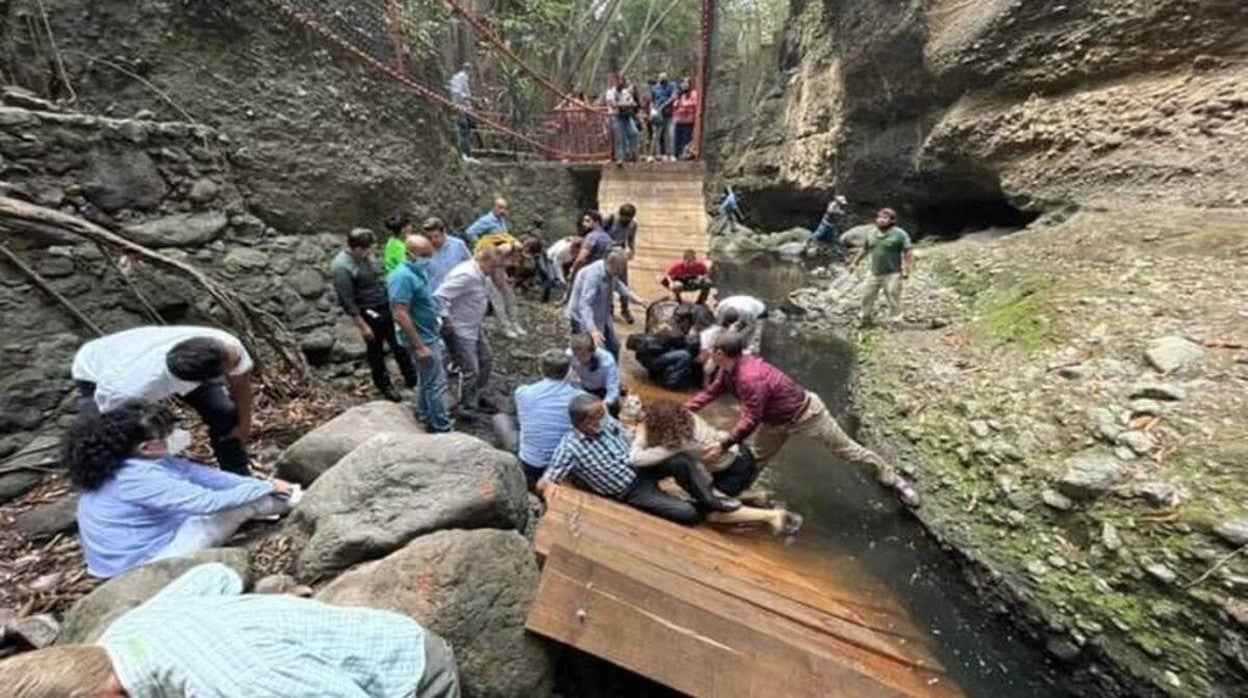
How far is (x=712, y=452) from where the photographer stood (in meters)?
4.15

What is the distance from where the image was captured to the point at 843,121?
15.5m

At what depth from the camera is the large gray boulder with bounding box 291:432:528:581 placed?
105 inches

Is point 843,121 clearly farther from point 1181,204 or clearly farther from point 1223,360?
point 1223,360

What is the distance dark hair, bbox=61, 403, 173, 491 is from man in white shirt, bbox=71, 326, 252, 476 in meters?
0.23

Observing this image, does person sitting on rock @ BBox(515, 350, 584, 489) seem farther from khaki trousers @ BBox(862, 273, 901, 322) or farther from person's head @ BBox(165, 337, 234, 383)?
khaki trousers @ BBox(862, 273, 901, 322)

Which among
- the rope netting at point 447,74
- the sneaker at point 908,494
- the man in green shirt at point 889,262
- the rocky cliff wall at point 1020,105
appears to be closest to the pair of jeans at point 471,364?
the sneaker at point 908,494

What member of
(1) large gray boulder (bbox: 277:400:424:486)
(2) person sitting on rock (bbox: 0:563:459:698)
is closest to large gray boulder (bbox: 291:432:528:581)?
(1) large gray boulder (bbox: 277:400:424:486)

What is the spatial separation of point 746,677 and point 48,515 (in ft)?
11.9

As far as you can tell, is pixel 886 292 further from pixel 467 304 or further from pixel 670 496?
pixel 467 304

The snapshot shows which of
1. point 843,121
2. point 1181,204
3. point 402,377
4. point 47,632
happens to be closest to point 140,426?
point 47,632

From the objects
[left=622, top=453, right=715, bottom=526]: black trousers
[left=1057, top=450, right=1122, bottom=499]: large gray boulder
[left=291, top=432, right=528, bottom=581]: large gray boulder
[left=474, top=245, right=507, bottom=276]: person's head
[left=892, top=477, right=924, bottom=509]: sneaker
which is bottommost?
[left=892, top=477, right=924, bottom=509]: sneaker

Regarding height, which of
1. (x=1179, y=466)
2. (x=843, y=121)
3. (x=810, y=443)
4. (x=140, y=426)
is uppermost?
(x=843, y=121)

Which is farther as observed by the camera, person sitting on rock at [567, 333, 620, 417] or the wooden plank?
person sitting on rock at [567, 333, 620, 417]

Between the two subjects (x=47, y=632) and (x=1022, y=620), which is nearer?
(x=47, y=632)
